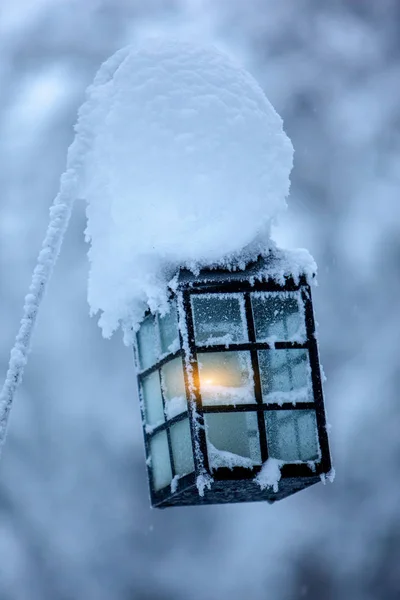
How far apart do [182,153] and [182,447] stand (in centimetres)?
208

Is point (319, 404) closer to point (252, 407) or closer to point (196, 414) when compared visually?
point (252, 407)

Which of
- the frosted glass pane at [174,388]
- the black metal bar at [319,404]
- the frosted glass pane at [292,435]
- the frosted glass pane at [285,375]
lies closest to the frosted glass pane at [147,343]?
the frosted glass pane at [174,388]

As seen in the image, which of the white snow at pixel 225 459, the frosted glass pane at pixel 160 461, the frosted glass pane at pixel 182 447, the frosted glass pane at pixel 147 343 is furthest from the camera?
the frosted glass pane at pixel 147 343

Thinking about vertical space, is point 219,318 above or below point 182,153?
below

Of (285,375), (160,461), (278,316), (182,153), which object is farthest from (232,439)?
(182,153)

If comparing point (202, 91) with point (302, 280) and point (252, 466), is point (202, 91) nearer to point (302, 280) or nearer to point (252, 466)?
point (302, 280)

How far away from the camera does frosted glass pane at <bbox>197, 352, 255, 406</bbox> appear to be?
6.42 meters

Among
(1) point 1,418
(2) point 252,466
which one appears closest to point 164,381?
(2) point 252,466

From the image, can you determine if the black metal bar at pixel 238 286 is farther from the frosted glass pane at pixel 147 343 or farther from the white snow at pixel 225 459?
the white snow at pixel 225 459

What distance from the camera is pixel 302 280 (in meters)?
6.85

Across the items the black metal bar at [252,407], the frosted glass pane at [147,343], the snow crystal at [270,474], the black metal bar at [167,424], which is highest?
the frosted glass pane at [147,343]

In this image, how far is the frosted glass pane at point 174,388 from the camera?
21.4 feet

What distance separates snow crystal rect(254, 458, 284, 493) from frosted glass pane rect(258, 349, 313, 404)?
43 cm

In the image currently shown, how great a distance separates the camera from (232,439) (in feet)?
21.2
